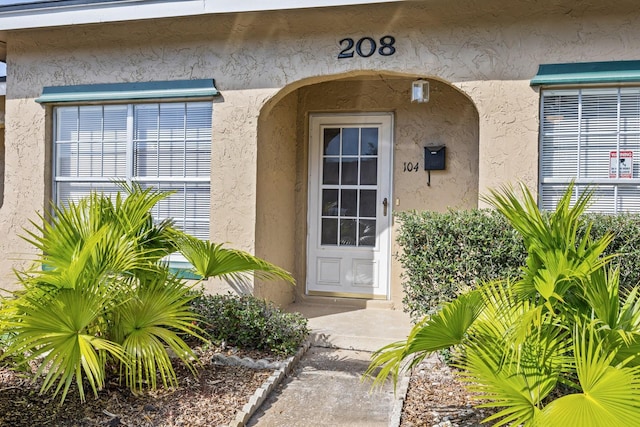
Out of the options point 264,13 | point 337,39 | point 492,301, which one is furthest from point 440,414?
point 264,13

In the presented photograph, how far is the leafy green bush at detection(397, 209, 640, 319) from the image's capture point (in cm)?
472

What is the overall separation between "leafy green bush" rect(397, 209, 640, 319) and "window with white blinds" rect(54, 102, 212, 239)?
9.87 ft

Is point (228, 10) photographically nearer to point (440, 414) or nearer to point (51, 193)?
point (51, 193)

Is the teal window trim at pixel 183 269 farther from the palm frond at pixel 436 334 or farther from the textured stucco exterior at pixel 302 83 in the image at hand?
the palm frond at pixel 436 334

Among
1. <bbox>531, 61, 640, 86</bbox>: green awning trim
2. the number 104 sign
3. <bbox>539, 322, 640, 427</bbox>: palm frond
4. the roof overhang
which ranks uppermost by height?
the roof overhang

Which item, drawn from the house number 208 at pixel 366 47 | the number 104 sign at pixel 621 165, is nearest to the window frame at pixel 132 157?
the house number 208 at pixel 366 47

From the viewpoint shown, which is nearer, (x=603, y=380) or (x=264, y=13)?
(x=603, y=380)

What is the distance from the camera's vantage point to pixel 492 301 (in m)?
3.50

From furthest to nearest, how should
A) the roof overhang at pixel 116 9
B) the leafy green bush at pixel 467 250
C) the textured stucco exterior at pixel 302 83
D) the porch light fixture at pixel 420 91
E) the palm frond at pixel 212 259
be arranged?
the porch light fixture at pixel 420 91, the roof overhang at pixel 116 9, the textured stucco exterior at pixel 302 83, the palm frond at pixel 212 259, the leafy green bush at pixel 467 250

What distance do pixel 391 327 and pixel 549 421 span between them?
150 inches

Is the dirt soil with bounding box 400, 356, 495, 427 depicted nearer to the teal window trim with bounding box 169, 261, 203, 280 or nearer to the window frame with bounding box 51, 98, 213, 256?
the teal window trim with bounding box 169, 261, 203, 280

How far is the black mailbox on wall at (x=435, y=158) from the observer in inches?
279

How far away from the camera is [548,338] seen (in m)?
3.18

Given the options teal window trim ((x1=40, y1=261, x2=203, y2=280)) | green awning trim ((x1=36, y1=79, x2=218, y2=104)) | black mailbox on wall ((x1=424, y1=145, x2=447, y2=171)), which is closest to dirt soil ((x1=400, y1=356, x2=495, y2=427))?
black mailbox on wall ((x1=424, y1=145, x2=447, y2=171))
